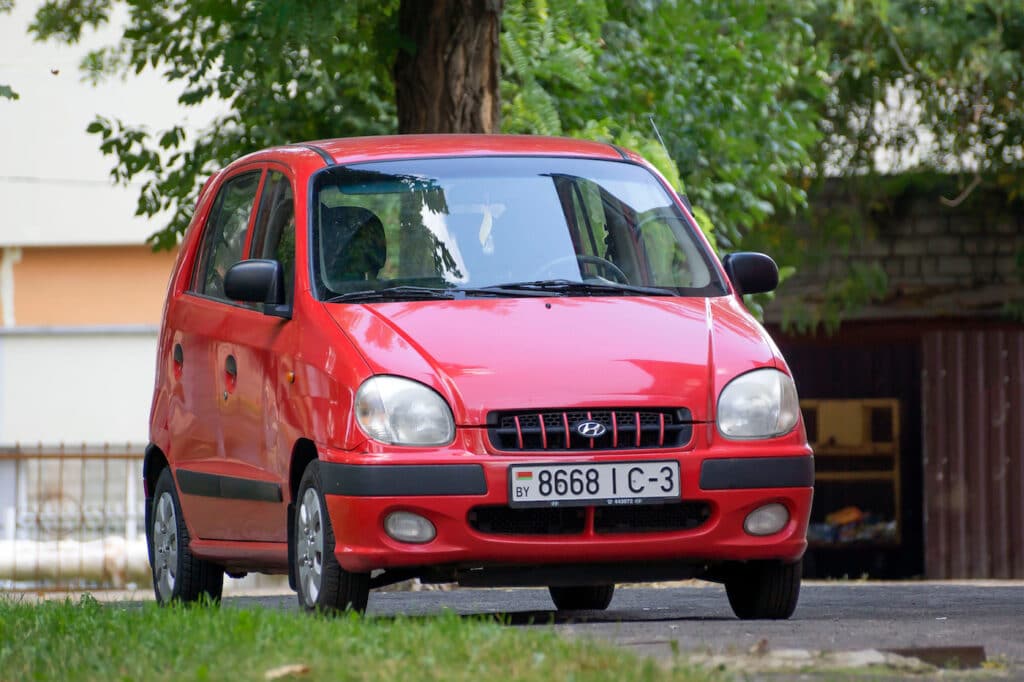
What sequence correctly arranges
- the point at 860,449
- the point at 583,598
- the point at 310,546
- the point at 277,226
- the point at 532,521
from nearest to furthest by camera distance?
the point at 532,521, the point at 310,546, the point at 277,226, the point at 583,598, the point at 860,449

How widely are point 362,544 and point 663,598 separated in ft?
11.1

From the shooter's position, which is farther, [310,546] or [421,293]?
[421,293]

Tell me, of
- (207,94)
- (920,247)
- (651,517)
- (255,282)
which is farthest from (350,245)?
(920,247)

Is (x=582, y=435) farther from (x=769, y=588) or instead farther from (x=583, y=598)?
(x=583, y=598)

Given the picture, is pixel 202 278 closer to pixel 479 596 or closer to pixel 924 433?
pixel 479 596

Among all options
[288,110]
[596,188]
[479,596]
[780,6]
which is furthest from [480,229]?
[780,6]

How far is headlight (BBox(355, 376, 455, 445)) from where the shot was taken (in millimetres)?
6293

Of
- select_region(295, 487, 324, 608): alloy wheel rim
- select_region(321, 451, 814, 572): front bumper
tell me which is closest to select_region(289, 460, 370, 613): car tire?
select_region(295, 487, 324, 608): alloy wheel rim

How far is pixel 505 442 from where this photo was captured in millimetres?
6316

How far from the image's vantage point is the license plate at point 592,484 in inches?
247

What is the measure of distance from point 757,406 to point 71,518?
15327 mm

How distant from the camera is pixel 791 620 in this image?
6895mm

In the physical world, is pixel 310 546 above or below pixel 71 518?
above

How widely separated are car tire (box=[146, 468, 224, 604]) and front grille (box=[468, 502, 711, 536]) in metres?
2.00
